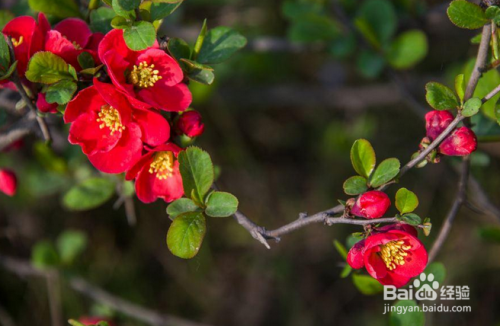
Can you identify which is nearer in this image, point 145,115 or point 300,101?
point 145,115

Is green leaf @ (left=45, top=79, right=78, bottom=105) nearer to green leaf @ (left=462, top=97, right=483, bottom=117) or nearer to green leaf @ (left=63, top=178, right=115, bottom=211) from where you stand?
green leaf @ (left=63, top=178, right=115, bottom=211)

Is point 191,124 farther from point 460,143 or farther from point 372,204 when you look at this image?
point 460,143


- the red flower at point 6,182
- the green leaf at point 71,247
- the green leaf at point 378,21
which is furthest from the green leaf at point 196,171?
the green leaf at point 71,247

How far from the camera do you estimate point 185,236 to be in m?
1.05

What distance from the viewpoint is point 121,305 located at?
1995 millimetres

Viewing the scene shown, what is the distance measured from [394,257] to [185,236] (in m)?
0.47

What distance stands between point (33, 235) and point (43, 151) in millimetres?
1057

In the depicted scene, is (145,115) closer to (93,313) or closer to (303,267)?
(93,313)

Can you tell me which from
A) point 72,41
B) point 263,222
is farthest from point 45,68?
point 263,222

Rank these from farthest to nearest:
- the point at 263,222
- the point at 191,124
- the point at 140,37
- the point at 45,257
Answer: the point at 263,222 < the point at 45,257 < the point at 191,124 < the point at 140,37

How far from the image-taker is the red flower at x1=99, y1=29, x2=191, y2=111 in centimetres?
104

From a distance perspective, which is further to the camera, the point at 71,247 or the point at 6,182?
the point at 71,247

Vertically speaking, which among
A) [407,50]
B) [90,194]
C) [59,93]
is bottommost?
[90,194]

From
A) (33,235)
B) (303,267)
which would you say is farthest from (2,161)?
(303,267)
